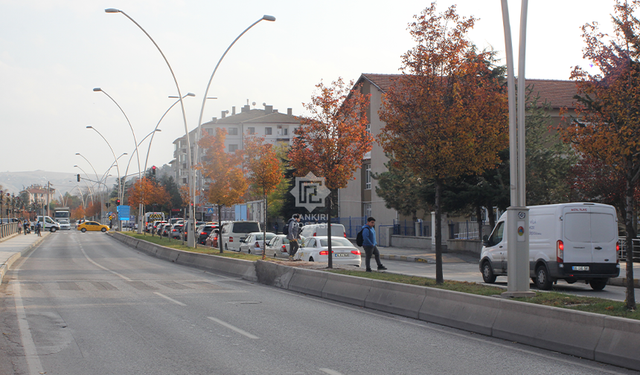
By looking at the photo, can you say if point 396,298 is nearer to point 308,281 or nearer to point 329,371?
point 308,281

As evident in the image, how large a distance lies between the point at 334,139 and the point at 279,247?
11.5m

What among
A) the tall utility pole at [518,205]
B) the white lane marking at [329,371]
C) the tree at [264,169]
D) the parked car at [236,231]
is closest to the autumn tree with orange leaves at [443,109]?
the tall utility pole at [518,205]


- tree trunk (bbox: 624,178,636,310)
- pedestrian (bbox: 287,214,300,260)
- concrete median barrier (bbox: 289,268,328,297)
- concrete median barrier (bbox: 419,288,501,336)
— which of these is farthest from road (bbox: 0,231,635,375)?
pedestrian (bbox: 287,214,300,260)

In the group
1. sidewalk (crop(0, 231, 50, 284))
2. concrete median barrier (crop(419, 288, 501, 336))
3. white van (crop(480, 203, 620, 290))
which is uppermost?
white van (crop(480, 203, 620, 290))

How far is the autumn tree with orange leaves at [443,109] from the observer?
494 inches

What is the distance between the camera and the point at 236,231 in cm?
3500

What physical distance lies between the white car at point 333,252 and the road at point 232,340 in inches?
267

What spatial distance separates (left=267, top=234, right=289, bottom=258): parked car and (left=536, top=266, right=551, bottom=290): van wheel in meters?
13.6

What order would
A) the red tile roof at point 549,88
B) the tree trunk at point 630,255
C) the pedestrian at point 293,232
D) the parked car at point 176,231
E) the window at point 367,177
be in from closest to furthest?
the tree trunk at point 630,255, the pedestrian at point 293,232, the red tile roof at point 549,88, the window at point 367,177, the parked car at point 176,231

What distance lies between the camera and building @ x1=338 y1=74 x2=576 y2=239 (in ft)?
149

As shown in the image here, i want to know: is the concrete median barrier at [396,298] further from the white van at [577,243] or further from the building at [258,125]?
the building at [258,125]

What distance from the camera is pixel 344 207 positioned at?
54750mm

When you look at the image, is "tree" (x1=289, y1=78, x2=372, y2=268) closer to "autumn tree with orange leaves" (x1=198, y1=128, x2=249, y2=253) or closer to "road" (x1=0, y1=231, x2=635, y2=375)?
"road" (x1=0, y1=231, x2=635, y2=375)

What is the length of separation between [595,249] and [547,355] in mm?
8979
